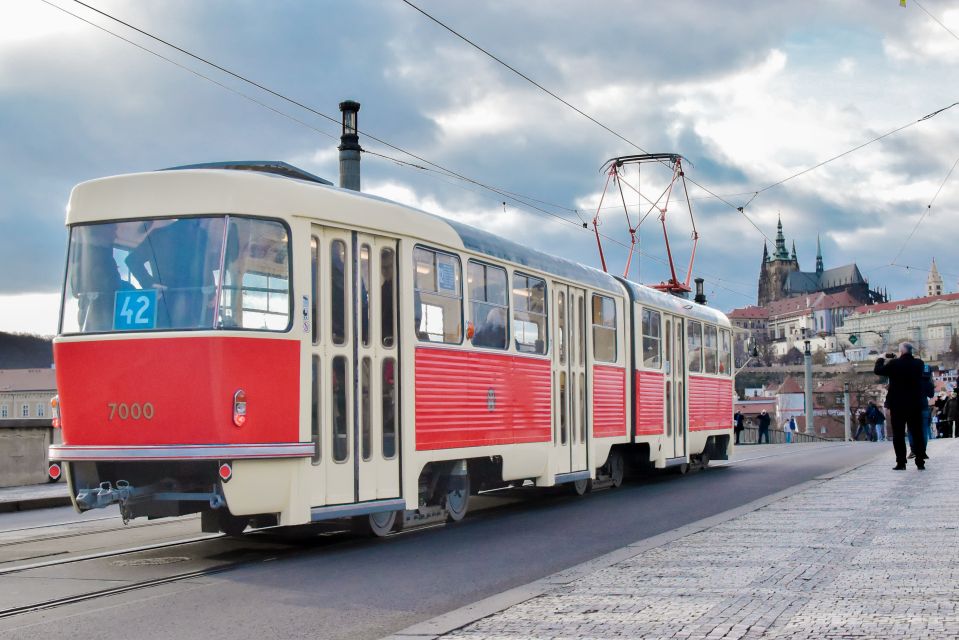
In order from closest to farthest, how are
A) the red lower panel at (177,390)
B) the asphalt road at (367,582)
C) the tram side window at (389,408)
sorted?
1. the asphalt road at (367,582)
2. the red lower panel at (177,390)
3. the tram side window at (389,408)

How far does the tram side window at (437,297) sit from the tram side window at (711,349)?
445 inches

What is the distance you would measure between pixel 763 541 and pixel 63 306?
620 centimetres

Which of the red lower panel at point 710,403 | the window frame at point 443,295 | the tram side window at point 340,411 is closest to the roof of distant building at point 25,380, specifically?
the red lower panel at point 710,403

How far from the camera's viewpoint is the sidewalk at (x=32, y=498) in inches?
624

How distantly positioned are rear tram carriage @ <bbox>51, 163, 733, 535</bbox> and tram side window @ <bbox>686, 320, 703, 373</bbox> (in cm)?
930

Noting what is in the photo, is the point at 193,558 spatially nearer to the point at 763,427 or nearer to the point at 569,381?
the point at 569,381

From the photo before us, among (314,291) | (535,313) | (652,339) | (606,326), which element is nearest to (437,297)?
(314,291)

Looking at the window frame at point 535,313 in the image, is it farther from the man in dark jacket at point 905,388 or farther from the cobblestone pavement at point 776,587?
the man in dark jacket at point 905,388

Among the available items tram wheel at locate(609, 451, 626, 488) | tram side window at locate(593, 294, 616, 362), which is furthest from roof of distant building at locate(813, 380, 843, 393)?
tram side window at locate(593, 294, 616, 362)

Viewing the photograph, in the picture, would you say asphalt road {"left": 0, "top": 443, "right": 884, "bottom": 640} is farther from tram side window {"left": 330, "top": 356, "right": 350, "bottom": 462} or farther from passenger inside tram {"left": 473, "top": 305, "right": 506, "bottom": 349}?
passenger inside tram {"left": 473, "top": 305, "right": 506, "bottom": 349}

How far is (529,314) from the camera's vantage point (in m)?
13.9

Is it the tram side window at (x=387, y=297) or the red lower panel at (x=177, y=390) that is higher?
the tram side window at (x=387, y=297)

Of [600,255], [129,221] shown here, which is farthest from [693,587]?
[600,255]

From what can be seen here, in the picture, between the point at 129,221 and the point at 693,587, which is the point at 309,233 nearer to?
the point at 129,221
